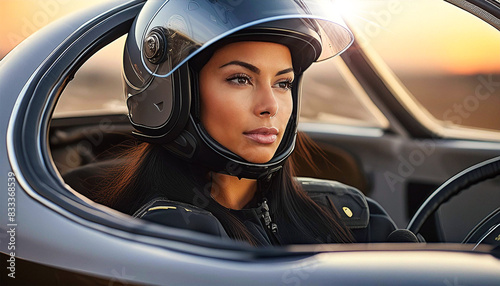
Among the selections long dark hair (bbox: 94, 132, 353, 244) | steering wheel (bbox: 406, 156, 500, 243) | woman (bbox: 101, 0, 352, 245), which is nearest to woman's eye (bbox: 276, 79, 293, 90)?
woman (bbox: 101, 0, 352, 245)

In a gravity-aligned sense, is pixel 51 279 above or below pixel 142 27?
below

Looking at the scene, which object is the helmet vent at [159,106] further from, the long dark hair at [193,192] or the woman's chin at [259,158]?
the woman's chin at [259,158]

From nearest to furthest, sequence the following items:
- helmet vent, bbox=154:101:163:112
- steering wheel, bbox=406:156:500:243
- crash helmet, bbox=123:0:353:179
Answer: crash helmet, bbox=123:0:353:179, helmet vent, bbox=154:101:163:112, steering wheel, bbox=406:156:500:243

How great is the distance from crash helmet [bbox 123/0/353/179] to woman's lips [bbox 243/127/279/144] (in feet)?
0.20

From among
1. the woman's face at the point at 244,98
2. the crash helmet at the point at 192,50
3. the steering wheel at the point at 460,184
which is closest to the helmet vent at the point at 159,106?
the crash helmet at the point at 192,50

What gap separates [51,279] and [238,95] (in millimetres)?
590

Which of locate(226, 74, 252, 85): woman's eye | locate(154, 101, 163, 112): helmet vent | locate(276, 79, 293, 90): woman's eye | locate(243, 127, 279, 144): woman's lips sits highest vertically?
locate(276, 79, 293, 90): woman's eye

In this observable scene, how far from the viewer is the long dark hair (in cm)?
135

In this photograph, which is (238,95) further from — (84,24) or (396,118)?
(396,118)

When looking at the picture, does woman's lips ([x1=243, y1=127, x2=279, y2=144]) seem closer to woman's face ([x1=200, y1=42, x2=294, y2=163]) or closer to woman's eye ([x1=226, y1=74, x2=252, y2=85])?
woman's face ([x1=200, y1=42, x2=294, y2=163])

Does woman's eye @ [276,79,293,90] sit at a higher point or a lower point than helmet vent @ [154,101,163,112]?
higher

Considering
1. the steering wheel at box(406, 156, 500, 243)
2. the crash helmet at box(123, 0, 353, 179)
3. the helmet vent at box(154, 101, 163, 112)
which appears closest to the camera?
the crash helmet at box(123, 0, 353, 179)

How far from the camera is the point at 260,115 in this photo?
129cm

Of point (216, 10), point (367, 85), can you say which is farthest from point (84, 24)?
point (367, 85)
